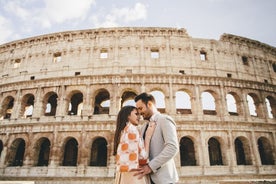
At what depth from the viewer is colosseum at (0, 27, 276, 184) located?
46.2 ft

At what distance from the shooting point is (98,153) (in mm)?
16250

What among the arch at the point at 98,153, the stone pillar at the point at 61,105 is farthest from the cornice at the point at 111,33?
the arch at the point at 98,153

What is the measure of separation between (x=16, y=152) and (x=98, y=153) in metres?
7.07

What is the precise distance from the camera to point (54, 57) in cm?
1806

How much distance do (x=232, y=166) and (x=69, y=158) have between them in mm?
13262

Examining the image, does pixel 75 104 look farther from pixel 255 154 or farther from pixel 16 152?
pixel 255 154

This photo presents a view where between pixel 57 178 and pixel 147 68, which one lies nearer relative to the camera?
pixel 57 178

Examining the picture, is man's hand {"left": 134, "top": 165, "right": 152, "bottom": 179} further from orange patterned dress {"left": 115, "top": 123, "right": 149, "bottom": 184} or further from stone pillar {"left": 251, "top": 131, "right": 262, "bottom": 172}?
stone pillar {"left": 251, "top": 131, "right": 262, "bottom": 172}

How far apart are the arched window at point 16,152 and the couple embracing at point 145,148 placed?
1644cm

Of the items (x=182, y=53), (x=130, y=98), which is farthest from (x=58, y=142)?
(x=182, y=53)

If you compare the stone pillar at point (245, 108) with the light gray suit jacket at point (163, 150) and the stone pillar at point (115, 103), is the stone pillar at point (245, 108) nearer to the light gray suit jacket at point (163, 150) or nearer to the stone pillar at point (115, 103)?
the stone pillar at point (115, 103)

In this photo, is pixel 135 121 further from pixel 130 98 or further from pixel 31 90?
pixel 31 90

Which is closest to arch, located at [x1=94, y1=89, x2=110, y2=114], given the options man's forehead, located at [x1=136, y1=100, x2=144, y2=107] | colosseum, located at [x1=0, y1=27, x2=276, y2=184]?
colosseum, located at [x1=0, y1=27, x2=276, y2=184]

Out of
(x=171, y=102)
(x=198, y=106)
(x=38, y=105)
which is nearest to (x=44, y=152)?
(x=38, y=105)
